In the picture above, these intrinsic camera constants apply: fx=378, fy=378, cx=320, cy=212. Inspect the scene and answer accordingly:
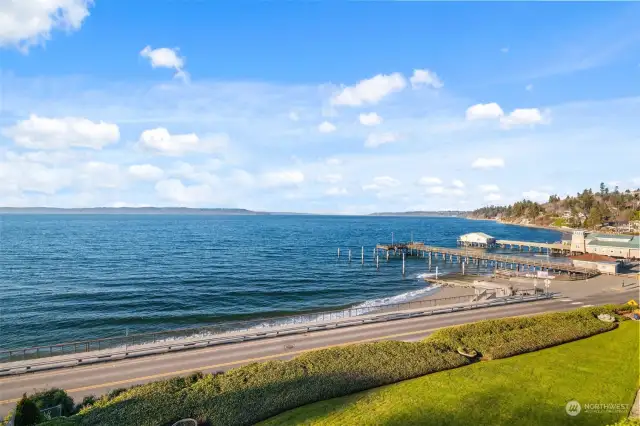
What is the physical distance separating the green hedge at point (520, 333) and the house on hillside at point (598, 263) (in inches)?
1799

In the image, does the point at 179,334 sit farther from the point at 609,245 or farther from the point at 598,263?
the point at 609,245

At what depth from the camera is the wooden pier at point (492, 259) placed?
80.6 metres

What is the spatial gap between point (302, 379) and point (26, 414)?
47.6 ft

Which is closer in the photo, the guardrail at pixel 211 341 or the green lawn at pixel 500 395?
the green lawn at pixel 500 395

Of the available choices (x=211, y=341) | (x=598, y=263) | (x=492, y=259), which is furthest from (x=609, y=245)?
(x=211, y=341)

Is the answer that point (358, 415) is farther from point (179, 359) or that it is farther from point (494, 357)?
point (179, 359)

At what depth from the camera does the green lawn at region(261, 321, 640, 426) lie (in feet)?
67.4

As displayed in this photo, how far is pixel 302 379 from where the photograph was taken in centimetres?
2448

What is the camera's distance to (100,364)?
2953cm

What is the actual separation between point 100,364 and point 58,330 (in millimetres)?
23785

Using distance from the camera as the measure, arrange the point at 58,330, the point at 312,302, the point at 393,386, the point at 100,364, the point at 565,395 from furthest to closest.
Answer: the point at 312,302
the point at 58,330
the point at 100,364
the point at 393,386
the point at 565,395

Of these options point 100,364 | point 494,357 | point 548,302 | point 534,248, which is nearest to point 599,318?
point 548,302

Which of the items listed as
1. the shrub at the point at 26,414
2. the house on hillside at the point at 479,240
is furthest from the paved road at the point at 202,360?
the house on hillside at the point at 479,240

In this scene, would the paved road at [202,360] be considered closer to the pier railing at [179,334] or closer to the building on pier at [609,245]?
the pier railing at [179,334]
